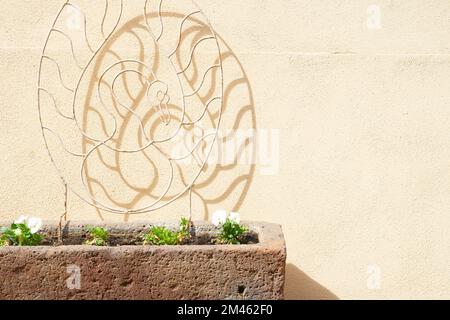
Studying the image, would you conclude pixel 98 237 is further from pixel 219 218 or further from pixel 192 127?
pixel 192 127

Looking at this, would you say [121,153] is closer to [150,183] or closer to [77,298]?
[150,183]

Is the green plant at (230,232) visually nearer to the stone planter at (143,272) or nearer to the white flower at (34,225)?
the stone planter at (143,272)

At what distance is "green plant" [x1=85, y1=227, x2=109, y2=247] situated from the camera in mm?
2463

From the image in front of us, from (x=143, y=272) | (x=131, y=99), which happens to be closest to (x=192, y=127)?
(x=131, y=99)

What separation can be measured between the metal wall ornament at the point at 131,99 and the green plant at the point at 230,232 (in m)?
0.42

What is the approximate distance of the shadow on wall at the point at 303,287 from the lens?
9.61ft

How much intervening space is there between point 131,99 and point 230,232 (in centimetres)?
92

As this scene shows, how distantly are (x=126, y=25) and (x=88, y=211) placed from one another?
101 cm

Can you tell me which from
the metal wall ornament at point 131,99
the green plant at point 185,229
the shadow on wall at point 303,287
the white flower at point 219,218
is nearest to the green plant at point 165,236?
the green plant at point 185,229

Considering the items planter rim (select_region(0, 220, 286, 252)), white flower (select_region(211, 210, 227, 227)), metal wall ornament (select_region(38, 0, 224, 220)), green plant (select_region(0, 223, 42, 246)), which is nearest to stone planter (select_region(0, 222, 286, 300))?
planter rim (select_region(0, 220, 286, 252))

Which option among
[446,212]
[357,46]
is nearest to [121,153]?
[357,46]

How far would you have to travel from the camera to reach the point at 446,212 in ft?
9.53

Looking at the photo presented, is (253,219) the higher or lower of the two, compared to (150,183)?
lower

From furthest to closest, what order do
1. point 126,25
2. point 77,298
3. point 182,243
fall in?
point 126,25, point 182,243, point 77,298
